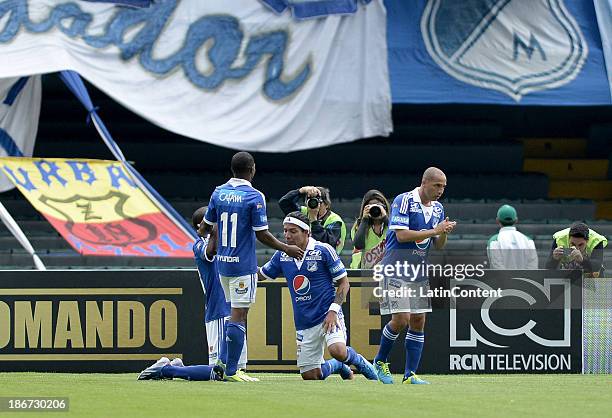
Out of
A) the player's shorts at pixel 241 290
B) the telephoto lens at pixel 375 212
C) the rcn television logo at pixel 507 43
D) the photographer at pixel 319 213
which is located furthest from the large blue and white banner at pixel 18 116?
the player's shorts at pixel 241 290

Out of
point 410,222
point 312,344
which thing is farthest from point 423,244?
point 312,344

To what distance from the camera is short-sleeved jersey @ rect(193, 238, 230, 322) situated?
13.5 metres

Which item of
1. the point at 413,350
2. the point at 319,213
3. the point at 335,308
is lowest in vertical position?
the point at 413,350

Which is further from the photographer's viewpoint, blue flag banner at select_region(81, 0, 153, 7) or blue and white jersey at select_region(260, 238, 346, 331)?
blue flag banner at select_region(81, 0, 153, 7)

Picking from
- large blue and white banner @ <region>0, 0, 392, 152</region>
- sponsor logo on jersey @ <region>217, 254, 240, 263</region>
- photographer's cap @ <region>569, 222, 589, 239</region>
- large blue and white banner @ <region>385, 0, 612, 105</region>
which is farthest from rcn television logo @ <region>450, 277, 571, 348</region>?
large blue and white banner @ <region>385, 0, 612, 105</region>

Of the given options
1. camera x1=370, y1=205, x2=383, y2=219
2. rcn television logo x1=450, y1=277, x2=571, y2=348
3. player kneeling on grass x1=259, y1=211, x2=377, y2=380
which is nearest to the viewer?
player kneeling on grass x1=259, y1=211, x2=377, y2=380

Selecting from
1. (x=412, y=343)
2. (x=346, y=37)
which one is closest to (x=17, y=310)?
(x=412, y=343)

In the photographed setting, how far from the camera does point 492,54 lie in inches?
880

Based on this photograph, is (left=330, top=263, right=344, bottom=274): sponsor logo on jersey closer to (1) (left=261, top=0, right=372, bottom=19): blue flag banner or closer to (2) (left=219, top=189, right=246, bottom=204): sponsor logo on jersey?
(2) (left=219, top=189, right=246, bottom=204): sponsor logo on jersey

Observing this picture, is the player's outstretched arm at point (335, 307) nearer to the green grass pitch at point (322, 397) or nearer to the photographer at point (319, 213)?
the green grass pitch at point (322, 397)

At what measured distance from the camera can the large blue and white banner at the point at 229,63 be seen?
21078mm

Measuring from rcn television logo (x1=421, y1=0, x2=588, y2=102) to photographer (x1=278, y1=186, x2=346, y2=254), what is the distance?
7422mm

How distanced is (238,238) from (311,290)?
1011 mm

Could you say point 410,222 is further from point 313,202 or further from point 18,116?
point 18,116
